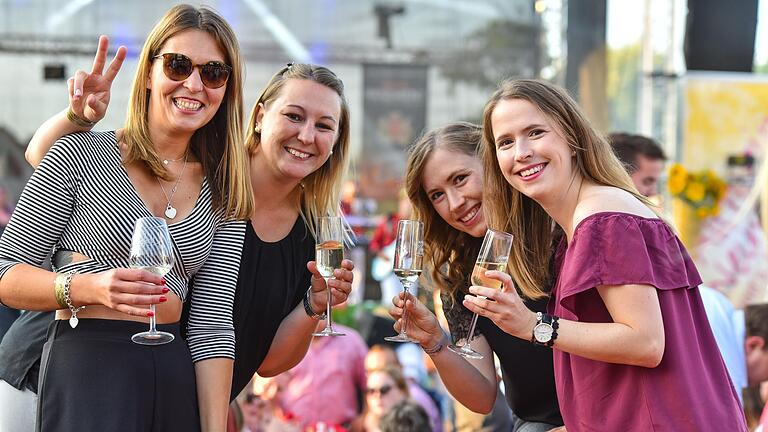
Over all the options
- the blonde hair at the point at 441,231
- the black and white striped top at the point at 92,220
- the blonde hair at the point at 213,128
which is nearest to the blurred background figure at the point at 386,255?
the blonde hair at the point at 441,231

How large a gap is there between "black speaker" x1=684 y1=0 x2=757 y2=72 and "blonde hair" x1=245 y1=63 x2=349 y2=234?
13.8ft

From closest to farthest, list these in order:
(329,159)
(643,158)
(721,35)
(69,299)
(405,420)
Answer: (69,299), (329,159), (643,158), (405,420), (721,35)

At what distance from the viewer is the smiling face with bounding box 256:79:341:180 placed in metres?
2.94

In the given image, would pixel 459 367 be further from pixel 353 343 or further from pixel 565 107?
pixel 353 343

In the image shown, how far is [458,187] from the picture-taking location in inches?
121

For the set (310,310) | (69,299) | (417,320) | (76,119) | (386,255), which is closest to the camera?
(69,299)

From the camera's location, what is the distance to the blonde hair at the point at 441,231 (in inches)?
124

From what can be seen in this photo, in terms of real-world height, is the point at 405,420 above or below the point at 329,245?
below

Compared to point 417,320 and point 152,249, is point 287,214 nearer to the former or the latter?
point 417,320

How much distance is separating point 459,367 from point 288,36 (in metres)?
11.3

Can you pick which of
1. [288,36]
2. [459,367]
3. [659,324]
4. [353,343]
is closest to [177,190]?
[459,367]

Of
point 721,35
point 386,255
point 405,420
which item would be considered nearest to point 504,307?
point 405,420

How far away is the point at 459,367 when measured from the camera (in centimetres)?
305

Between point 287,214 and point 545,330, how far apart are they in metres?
1.11
